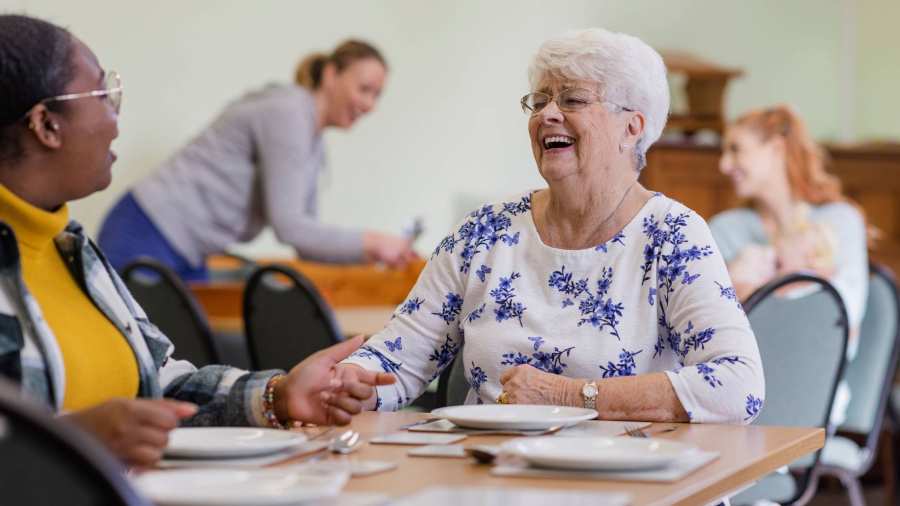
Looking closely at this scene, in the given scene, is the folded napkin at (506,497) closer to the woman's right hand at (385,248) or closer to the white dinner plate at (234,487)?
Answer: the white dinner plate at (234,487)

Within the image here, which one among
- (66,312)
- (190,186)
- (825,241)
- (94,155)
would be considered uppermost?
(94,155)

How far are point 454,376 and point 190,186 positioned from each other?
80.3 inches

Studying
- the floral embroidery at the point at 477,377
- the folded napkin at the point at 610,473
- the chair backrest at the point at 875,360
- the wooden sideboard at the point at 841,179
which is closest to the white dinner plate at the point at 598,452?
the folded napkin at the point at 610,473

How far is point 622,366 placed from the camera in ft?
6.84

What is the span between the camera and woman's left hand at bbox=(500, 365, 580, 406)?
77.5 inches

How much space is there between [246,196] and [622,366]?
2.24 metres

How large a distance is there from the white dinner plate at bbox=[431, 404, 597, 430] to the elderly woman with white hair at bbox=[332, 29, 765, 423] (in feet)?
0.51

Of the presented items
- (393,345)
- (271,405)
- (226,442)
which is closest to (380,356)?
(393,345)

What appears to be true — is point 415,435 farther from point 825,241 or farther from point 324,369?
point 825,241

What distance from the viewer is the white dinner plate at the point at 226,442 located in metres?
1.44

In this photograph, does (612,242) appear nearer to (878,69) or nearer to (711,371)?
(711,371)

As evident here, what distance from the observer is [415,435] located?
67.4 inches

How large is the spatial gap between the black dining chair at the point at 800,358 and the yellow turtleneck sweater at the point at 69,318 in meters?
1.35

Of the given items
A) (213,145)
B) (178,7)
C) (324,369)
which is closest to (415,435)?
(324,369)
